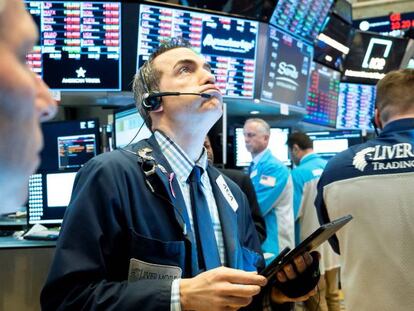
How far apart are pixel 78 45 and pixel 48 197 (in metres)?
1.11

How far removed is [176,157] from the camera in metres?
1.49

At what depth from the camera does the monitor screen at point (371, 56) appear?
601 centimetres

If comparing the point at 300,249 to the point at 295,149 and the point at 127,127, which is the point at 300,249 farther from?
the point at 295,149

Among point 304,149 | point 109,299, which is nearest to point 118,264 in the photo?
point 109,299

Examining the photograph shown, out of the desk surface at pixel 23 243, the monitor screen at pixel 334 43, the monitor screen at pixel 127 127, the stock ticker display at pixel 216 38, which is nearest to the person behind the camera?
the desk surface at pixel 23 243

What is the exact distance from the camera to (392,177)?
2.00 meters

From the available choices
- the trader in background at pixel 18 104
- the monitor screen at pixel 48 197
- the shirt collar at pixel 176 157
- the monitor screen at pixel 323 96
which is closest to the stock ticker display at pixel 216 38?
the monitor screen at pixel 48 197

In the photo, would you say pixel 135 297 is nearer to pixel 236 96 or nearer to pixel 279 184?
pixel 279 184

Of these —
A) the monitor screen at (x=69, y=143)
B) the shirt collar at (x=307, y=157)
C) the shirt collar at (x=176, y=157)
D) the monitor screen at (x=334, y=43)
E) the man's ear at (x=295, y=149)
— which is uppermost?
the monitor screen at (x=334, y=43)

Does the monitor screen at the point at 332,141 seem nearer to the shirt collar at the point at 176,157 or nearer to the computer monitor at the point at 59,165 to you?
the computer monitor at the point at 59,165

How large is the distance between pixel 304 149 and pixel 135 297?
12.8 feet

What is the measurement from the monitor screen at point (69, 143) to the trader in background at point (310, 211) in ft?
7.23

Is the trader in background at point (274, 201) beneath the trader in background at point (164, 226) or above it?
beneath

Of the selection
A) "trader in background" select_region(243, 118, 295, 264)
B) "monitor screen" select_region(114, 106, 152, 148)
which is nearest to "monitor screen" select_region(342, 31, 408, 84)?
"trader in background" select_region(243, 118, 295, 264)
